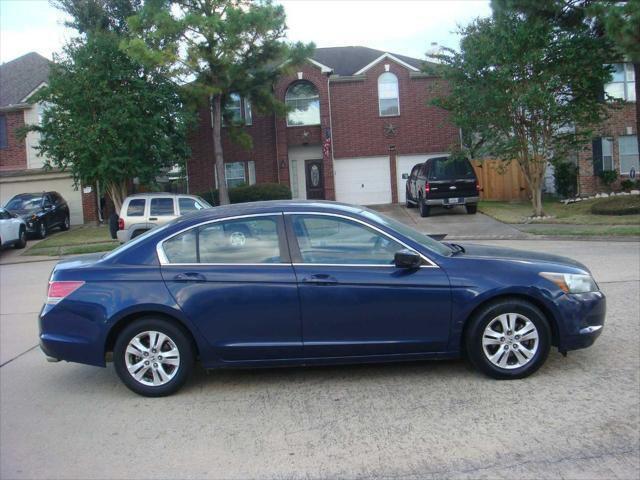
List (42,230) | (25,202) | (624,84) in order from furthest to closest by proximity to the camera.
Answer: (624,84) → (25,202) → (42,230)

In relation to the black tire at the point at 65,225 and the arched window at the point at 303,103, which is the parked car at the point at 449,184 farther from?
the black tire at the point at 65,225

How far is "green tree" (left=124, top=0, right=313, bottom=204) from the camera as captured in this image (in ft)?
69.2

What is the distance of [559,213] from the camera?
22297 mm

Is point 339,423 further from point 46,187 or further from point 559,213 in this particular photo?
point 46,187

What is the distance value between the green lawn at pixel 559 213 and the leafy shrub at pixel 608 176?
6.85 feet

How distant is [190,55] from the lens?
2178cm

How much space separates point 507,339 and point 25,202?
24.1 m

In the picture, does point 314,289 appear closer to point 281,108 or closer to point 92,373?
point 92,373

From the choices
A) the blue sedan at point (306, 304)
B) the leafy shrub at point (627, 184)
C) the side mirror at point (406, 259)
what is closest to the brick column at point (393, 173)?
the leafy shrub at point (627, 184)

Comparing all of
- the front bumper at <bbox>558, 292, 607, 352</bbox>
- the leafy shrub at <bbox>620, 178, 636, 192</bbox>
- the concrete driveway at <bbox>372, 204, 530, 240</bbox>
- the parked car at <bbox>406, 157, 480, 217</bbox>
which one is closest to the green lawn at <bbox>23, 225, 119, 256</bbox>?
the concrete driveway at <bbox>372, 204, 530, 240</bbox>

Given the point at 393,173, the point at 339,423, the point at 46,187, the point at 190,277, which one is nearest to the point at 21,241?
the point at 46,187

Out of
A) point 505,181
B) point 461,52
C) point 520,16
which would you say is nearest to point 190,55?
point 461,52

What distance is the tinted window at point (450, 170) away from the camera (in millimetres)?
22406

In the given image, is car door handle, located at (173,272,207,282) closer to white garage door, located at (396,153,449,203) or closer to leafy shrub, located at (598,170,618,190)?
white garage door, located at (396,153,449,203)
